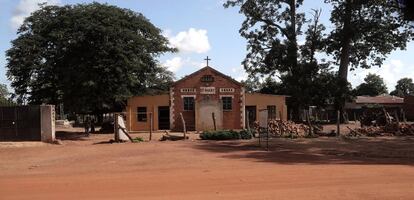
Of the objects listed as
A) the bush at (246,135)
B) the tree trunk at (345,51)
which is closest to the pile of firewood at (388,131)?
the bush at (246,135)

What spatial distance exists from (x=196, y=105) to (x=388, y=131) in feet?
53.3

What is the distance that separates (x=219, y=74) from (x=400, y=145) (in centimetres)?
2112

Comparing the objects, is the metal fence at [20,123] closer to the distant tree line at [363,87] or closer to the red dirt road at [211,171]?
the red dirt road at [211,171]

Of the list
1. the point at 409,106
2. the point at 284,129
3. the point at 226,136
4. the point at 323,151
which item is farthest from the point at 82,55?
the point at 409,106

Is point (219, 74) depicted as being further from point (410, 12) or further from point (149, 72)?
point (410, 12)

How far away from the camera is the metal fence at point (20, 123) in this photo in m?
31.4

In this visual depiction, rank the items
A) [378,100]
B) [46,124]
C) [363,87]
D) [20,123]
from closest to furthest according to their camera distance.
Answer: [46,124]
[20,123]
[378,100]
[363,87]

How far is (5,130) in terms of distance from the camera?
31828 millimetres

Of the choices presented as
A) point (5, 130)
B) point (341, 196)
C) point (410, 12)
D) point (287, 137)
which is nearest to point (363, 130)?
point (287, 137)

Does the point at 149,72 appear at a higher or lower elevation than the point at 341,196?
higher

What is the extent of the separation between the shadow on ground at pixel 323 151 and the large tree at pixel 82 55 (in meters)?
12.2

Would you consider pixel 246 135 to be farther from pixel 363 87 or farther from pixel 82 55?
pixel 363 87

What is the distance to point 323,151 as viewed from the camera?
25.6 meters

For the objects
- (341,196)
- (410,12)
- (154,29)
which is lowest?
(341,196)
